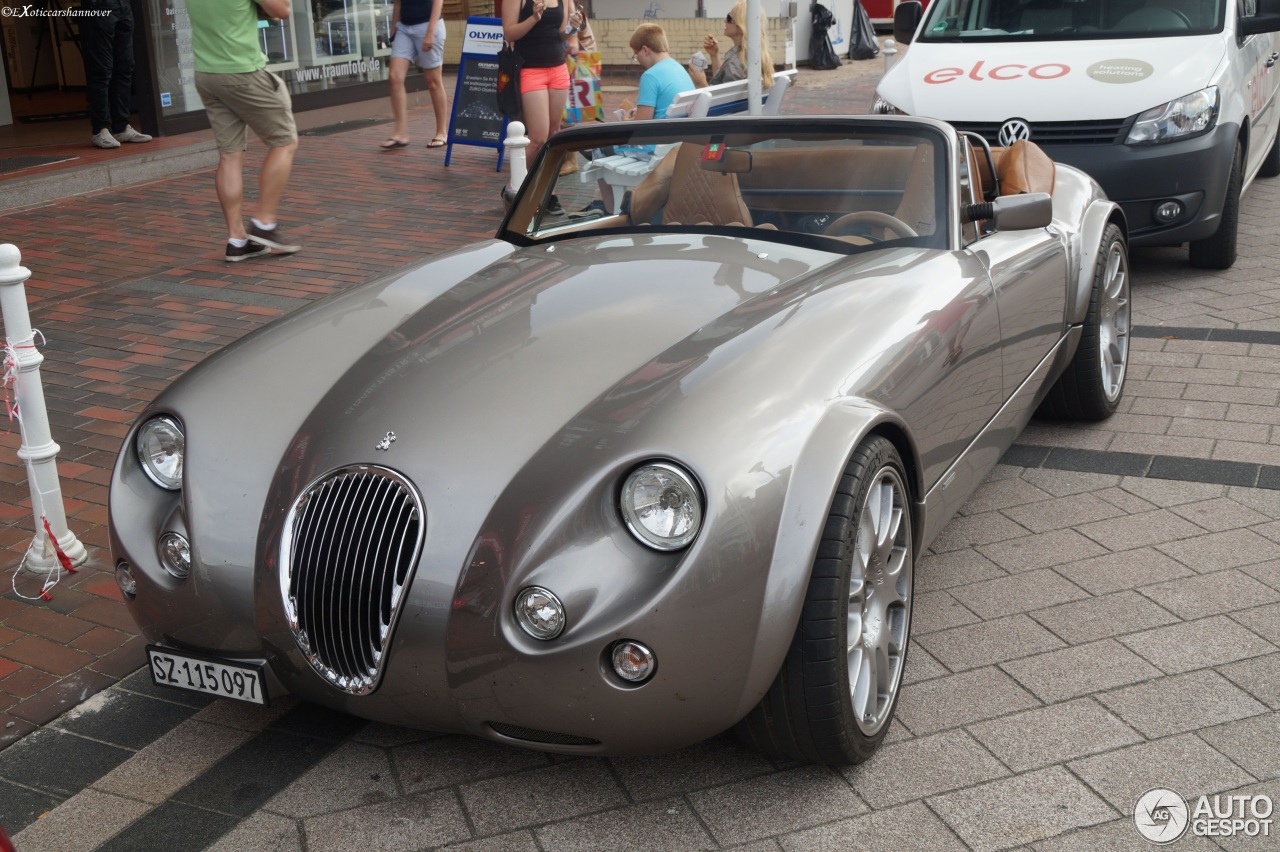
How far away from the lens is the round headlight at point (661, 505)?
252cm

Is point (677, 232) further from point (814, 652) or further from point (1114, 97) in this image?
point (1114, 97)

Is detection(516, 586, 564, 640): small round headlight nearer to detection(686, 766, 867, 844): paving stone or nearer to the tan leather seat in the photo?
detection(686, 766, 867, 844): paving stone

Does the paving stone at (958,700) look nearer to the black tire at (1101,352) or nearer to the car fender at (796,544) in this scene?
the car fender at (796,544)

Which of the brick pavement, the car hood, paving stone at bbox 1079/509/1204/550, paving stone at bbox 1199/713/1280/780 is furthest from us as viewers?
the car hood

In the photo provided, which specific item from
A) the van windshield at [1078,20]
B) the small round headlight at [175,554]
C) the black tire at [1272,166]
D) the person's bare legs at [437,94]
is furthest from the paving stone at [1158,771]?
the person's bare legs at [437,94]

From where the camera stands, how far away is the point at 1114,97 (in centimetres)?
698

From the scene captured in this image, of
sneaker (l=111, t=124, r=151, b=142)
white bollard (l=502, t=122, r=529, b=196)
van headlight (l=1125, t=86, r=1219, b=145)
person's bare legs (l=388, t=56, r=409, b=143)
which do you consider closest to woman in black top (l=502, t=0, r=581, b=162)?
person's bare legs (l=388, t=56, r=409, b=143)

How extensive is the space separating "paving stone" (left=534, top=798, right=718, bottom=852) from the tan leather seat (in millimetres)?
3159

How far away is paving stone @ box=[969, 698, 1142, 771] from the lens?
9.62 feet

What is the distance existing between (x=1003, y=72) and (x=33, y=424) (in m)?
5.60

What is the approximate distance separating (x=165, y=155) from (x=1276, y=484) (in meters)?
9.04

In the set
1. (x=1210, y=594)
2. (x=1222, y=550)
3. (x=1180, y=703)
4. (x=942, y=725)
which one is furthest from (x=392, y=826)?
(x=1222, y=550)

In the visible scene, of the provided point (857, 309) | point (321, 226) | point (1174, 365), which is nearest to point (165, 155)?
point (321, 226)

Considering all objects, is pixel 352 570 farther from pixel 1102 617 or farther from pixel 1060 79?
pixel 1060 79
